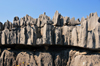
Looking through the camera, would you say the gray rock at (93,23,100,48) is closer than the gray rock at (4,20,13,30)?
Yes

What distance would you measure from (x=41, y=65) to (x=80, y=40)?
2459mm

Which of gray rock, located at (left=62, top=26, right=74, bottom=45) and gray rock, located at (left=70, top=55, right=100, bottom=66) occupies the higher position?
gray rock, located at (left=62, top=26, right=74, bottom=45)

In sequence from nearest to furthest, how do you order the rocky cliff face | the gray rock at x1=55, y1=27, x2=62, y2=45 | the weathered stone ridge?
the weathered stone ridge
the rocky cliff face
the gray rock at x1=55, y1=27, x2=62, y2=45

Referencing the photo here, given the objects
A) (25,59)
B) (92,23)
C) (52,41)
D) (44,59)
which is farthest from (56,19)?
(25,59)

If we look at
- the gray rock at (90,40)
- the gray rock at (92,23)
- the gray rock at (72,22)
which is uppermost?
the gray rock at (72,22)

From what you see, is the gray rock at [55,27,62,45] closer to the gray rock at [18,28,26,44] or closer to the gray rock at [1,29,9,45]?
the gray rock at [18,28,26,44]

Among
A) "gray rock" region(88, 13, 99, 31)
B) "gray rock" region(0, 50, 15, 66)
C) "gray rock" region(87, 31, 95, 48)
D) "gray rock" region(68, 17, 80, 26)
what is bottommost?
"gray rock" region(0, 50, 15, 66)

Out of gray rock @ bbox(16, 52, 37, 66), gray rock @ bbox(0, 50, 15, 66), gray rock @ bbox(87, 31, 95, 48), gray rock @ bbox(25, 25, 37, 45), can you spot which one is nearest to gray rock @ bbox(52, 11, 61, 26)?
gray rock @ bbox(25, 25, 37, 45)

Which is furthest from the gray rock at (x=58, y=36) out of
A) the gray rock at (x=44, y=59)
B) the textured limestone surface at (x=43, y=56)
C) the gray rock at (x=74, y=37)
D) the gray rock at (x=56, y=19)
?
the gray rock at (x=44, y=59)

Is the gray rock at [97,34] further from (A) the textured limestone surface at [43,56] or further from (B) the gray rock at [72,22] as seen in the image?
(B) the gray rock at [72,22]

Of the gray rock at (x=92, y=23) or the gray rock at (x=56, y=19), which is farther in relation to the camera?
the gray rock at (x=56, y=19)

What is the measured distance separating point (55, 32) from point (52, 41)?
509 mm

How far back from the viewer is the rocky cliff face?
4094mm

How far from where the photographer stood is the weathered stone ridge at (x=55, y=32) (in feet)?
13.1
